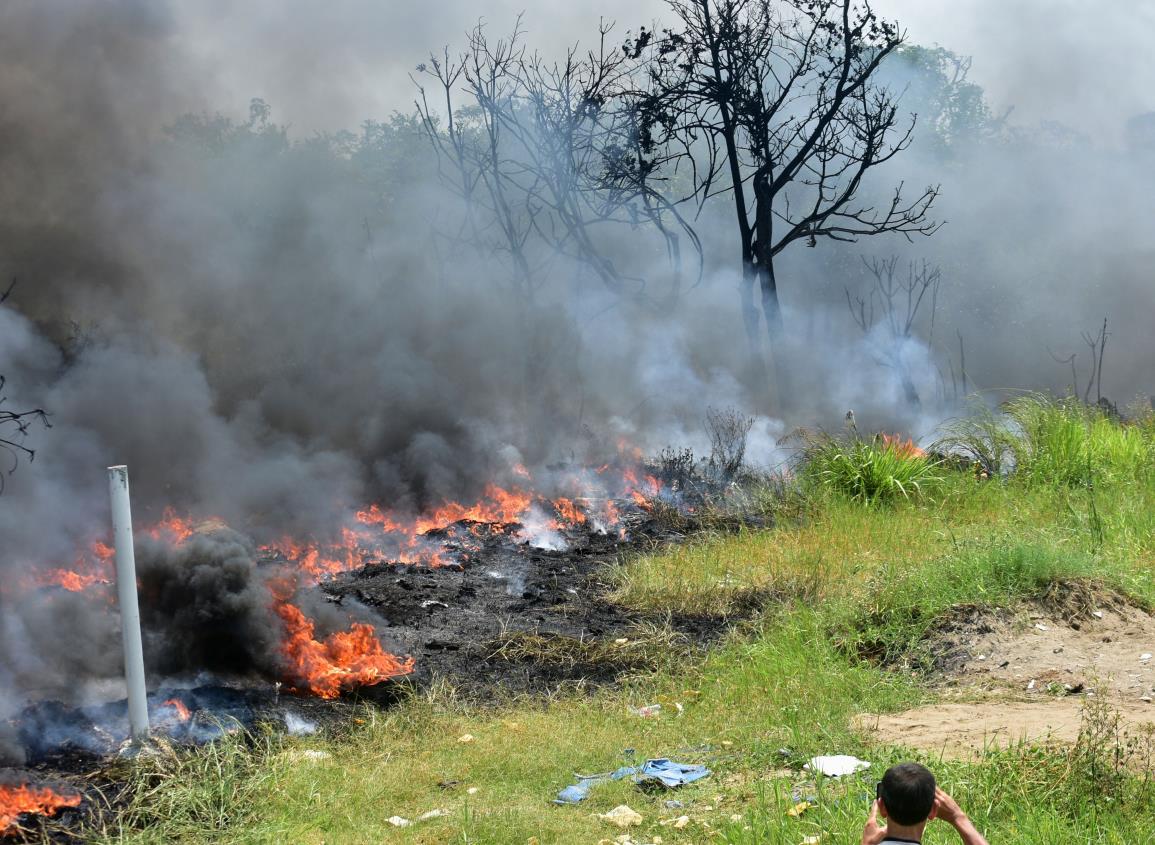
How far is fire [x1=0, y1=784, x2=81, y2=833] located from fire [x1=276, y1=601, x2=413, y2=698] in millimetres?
1769

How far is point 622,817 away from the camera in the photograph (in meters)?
3.97

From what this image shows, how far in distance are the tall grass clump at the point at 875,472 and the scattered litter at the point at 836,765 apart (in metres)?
5.70

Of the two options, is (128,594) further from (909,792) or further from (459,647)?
(909,792)

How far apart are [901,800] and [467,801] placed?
2.37 meters

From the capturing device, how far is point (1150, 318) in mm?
19406

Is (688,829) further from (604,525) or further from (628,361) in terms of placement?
(628,361)

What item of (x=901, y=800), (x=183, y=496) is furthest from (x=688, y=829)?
(x=183, y=496)

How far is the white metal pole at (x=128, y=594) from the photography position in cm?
433

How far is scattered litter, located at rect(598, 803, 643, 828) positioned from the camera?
393 centimetres

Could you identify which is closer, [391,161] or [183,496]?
[183,496]

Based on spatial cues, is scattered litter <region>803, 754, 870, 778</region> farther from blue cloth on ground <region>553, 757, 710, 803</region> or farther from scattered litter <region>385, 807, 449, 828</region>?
scattered litter <region>385, 807, 449, 828</region>

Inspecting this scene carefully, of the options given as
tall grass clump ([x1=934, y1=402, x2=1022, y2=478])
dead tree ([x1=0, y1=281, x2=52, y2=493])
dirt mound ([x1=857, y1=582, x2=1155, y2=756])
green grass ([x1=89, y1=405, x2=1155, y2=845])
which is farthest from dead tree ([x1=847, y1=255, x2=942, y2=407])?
dead tree ([x1=0, y1=281, x2=52, y2=493])

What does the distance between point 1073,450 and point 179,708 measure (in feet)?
27.7

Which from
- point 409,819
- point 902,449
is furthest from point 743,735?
point 902,449
